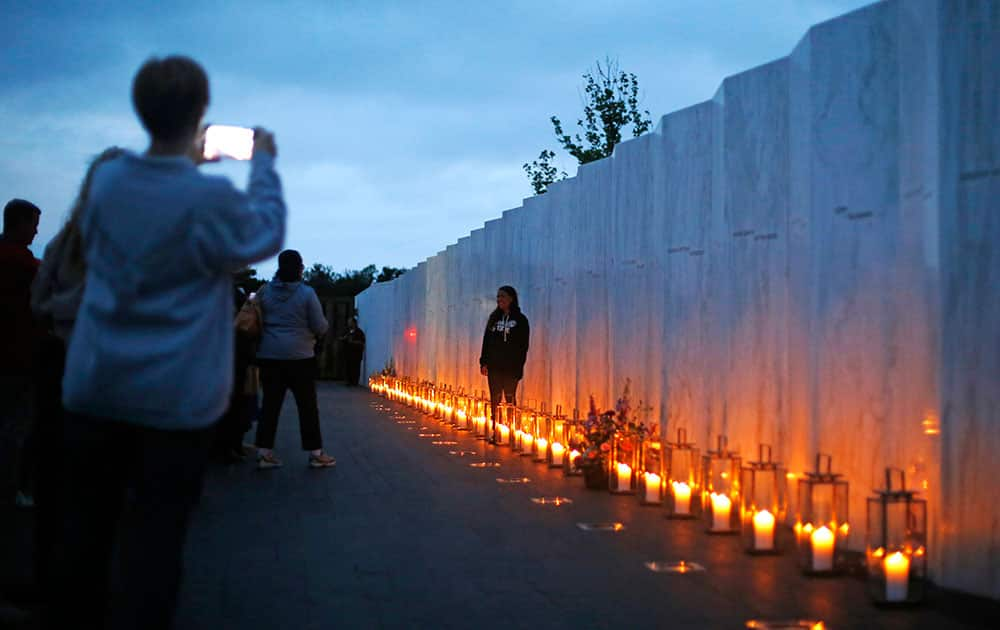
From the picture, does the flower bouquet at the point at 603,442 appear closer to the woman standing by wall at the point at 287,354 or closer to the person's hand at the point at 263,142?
the woman standing by wall at the point at 287,354

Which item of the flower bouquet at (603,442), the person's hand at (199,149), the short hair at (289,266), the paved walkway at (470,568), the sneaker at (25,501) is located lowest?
the paved walkway at (470,568)

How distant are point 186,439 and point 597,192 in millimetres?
9853

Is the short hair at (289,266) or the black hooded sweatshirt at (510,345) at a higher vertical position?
the short hair at (289,266)

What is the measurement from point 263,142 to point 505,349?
11.0 metres

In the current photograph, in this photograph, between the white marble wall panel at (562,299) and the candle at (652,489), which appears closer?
the candle at (652,489)

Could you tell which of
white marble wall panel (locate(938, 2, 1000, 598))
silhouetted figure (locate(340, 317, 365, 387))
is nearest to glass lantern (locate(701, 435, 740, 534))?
white marble wall panel (locate(938, 2, 1000, 598))

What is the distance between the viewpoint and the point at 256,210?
307 cm

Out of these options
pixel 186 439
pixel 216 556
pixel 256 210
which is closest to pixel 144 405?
pixel 186 439

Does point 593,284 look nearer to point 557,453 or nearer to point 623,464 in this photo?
point 557,453

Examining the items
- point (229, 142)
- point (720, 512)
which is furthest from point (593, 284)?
point (229, 142)

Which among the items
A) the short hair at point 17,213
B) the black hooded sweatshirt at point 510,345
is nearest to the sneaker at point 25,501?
→ the short hair at point 17,213

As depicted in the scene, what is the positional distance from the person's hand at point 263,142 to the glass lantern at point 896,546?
3.42 metres

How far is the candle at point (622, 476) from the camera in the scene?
9367 mm

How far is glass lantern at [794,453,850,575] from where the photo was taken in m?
5.94
